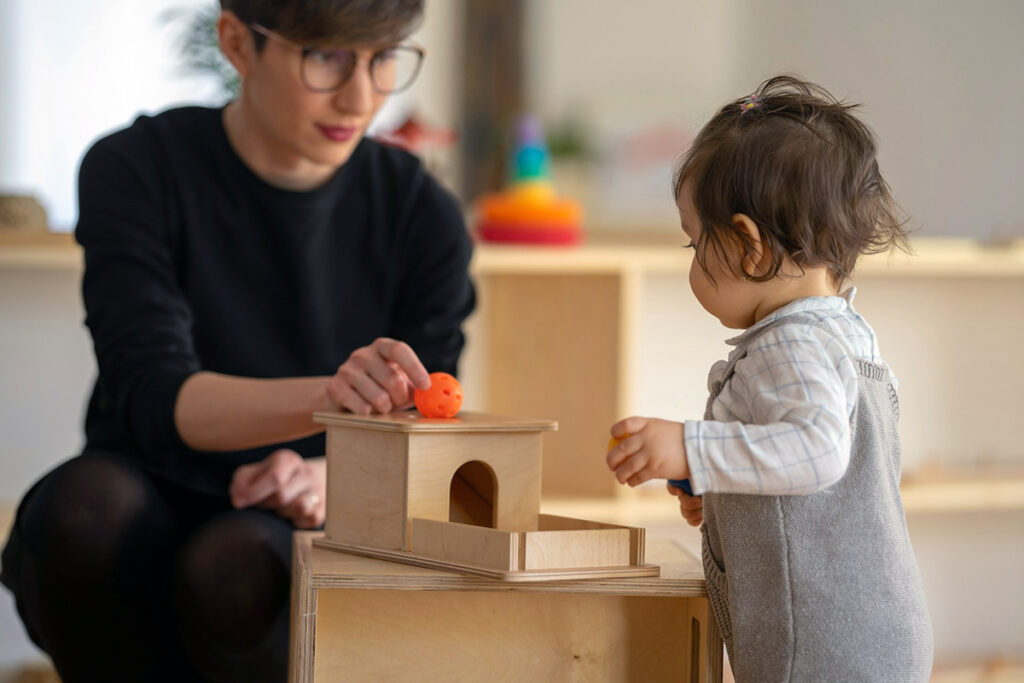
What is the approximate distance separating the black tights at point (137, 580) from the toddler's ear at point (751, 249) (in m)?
0.59

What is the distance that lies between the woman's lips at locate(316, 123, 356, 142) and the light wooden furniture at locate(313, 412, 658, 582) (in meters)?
0.42

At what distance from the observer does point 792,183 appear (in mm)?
924

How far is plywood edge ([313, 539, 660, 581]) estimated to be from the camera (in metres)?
0.89

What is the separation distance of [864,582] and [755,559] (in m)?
0.09

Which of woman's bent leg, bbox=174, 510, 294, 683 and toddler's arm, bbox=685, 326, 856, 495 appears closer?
toddler's arm, bbox=685, 326, 856, 495

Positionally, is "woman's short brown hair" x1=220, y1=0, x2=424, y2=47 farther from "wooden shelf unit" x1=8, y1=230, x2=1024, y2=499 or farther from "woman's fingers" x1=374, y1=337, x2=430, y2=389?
"wooden shelf unit" x1=8, y1=230, x2=1024, y2=499

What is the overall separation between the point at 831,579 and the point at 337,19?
0.79 meters

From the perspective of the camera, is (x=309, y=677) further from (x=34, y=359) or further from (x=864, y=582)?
(x=34, y=359)

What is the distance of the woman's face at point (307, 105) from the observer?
1312 mm

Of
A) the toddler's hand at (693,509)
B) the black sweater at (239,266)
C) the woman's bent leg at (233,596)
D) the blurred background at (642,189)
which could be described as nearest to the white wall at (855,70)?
the blurred background at (642,189)

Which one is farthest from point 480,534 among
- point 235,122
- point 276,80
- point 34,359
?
point 34,359

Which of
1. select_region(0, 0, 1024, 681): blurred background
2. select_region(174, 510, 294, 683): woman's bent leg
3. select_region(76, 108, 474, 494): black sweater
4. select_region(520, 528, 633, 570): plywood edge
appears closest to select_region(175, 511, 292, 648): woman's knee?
select_region(174, 510, 294, 683): woman's bent leg

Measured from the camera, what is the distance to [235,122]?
147cm

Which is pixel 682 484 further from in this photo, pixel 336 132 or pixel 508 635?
pixel 336 132
